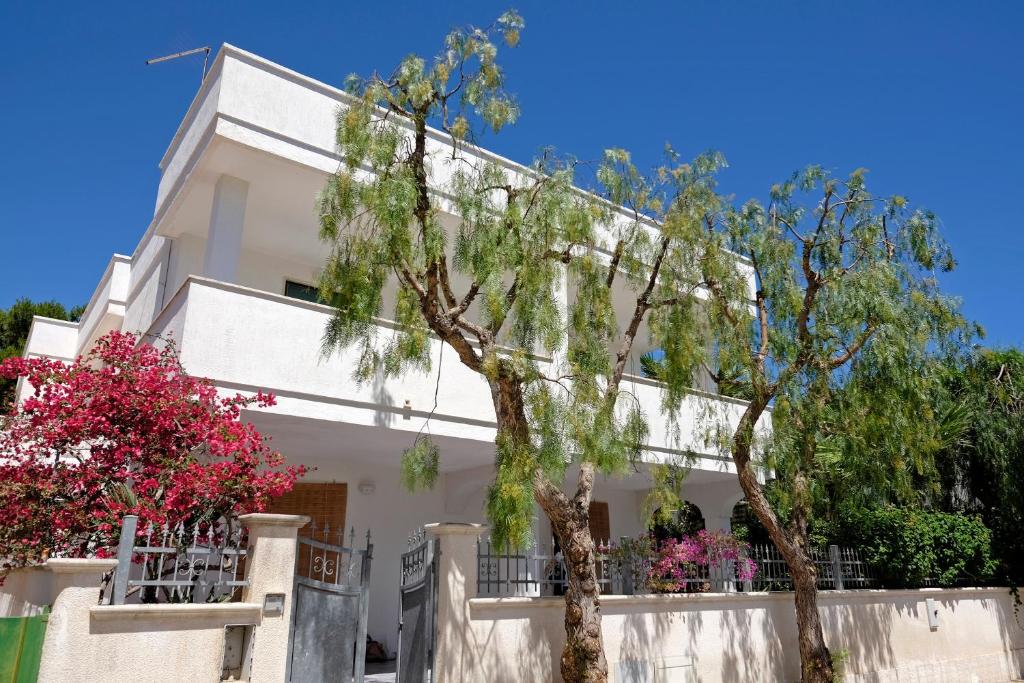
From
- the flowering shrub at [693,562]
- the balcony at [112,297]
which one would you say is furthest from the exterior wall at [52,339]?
the flowering shrub at [693,562]

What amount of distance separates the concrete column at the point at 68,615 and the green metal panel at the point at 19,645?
4.4 inches

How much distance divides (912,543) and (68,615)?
1309cm

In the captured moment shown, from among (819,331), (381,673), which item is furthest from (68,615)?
(819,331)

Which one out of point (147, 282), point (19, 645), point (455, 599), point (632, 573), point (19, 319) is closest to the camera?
point (19, 645)

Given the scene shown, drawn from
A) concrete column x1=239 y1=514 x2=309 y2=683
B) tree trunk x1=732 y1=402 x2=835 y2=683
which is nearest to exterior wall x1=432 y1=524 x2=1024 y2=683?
tree trunk x1=732 y1=402 x2=835 y2=683

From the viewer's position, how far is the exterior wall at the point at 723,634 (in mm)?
7875

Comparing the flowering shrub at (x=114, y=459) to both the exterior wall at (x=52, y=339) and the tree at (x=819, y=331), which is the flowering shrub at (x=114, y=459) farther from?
the exterior wall at (x=52, y=339)

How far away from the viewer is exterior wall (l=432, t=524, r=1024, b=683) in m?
7.88

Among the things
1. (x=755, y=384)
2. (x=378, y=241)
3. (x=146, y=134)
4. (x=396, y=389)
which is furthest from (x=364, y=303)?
(x=146, y=134)

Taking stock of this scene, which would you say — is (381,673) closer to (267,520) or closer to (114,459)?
(267,520)

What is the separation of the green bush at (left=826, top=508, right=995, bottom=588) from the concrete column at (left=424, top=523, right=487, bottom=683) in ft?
28.5

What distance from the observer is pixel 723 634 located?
10383mm

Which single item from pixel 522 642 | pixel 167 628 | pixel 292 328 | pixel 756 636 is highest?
pixel 292 328

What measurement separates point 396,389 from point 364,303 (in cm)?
229
